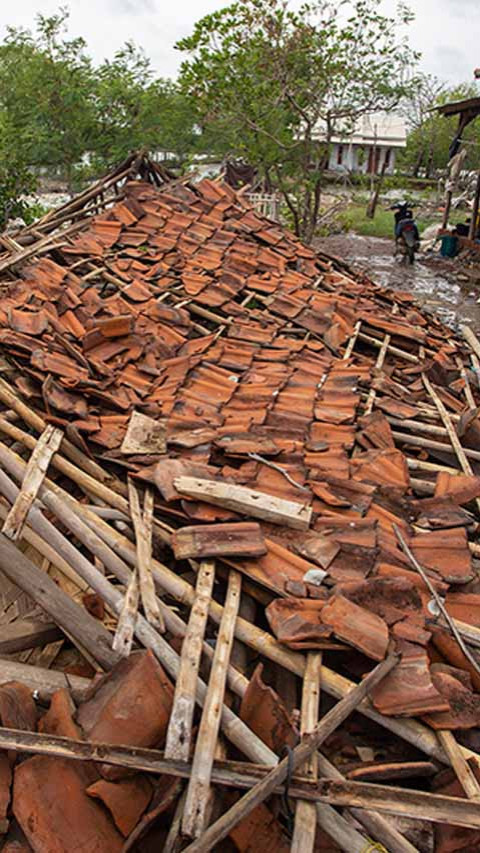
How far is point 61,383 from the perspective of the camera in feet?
12.3

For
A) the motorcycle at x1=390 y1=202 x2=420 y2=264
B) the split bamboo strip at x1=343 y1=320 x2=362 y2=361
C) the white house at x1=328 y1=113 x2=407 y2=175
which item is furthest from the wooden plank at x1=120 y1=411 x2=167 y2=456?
the white house at x1=328 y1=113 x2=407 y2=175

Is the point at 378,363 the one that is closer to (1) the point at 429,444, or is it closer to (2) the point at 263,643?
(1) the point at 429,444

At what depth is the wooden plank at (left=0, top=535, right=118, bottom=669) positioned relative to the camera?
241 centimetres

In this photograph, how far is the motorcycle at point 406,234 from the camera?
16406 mm

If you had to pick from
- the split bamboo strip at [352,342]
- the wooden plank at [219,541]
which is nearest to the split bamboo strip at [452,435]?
the split bamboo strip at [352,342]

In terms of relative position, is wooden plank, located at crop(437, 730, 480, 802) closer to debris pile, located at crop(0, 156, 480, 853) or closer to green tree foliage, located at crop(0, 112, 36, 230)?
debris pile, located at crop(0, 156, 480, 853)

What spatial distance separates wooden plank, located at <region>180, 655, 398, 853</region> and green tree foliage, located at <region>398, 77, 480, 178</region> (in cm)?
3158

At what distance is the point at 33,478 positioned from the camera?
9.76ft

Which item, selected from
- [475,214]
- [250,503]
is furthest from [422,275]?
[250,503]

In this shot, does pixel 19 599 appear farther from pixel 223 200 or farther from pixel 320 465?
pixel 223 200

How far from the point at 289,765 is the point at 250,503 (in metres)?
1.25

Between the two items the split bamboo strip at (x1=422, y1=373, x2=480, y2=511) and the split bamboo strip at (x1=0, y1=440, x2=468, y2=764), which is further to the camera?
the split bamboo strip at (x1=422, y1=373, x2=480, y2=511)

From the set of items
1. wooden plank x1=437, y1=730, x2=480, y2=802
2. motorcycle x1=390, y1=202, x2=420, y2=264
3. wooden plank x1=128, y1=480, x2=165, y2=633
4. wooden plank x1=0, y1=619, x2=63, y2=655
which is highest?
motorcycle x1=390, y1=202, x2=420, y2=264

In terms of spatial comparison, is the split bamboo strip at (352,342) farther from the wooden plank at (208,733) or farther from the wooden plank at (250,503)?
the wooden plank at (208,733)
